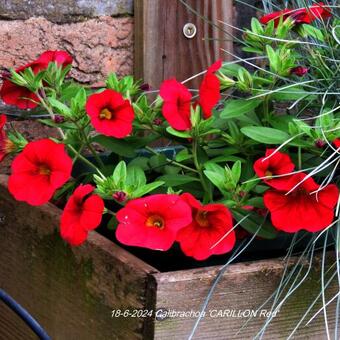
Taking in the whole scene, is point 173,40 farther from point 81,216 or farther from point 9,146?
point 81,216

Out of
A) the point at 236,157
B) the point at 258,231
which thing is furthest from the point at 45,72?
the point at 258,231

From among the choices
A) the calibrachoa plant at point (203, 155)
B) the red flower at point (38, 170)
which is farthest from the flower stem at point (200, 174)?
the red flower at point (38, 170)

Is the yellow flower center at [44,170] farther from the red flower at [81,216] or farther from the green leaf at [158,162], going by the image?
the green leaf at [158,162]

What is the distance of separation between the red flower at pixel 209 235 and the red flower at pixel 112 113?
0.57 feet

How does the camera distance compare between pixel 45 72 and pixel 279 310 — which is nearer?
pixel 279 310

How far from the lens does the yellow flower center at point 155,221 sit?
44.7 inches

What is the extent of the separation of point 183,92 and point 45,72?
0.89 feet

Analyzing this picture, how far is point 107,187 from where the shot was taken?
119 cm

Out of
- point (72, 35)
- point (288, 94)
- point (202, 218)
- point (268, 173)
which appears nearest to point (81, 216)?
point (202, 218)

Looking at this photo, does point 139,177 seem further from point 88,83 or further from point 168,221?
point 88,83

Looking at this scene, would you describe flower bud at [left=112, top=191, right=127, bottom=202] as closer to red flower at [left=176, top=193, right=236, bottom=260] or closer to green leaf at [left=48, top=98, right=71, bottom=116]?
red flower at [left=176, top=193, right=236, bottom=260]

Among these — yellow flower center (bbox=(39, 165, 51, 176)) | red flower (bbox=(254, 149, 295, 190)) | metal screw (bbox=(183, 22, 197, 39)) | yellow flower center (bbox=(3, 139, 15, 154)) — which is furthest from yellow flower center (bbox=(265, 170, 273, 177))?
metal screw (bbox=(183, 22, 197, 39))

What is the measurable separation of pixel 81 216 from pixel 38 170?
11 centimetres

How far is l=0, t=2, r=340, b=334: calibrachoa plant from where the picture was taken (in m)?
1.15
